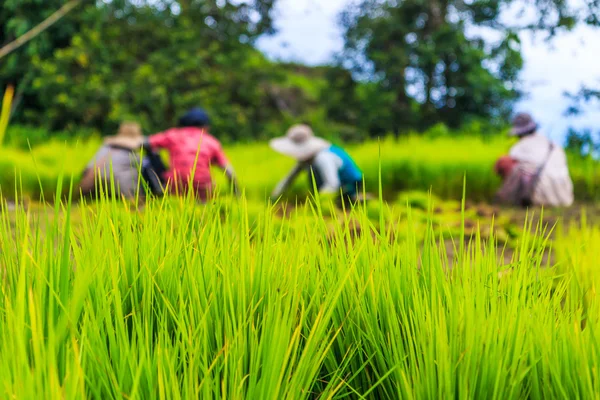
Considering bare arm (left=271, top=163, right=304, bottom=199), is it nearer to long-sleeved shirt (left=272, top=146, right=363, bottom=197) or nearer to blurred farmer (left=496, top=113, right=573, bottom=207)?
long-sleeved shirt (left=272, top=146, right=363, bottom=197)

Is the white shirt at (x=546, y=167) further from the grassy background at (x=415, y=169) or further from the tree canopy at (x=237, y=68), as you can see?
the tree canopy at (x=237, y=68)

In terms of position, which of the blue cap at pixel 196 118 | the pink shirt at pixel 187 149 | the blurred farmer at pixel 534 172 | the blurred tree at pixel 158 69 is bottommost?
the blurred farmer at pixel 534 172

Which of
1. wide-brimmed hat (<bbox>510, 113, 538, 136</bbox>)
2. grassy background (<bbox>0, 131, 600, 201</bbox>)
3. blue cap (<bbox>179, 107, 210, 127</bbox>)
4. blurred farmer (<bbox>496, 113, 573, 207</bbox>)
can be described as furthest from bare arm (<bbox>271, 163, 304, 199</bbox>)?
wide-brimmed hat (<bbox>510, 113, 538, 136</bbox>)

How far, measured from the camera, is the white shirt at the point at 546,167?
22.0ft

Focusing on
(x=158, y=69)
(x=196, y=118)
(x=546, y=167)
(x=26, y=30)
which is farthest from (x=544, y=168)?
(x=26, y=30)

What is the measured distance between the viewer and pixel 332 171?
5.87 metres

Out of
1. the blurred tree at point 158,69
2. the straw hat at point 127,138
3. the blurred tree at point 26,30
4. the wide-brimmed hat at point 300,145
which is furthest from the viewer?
the blurred tree at point 158,69

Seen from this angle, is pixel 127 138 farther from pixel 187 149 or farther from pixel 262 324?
pixel 262 324

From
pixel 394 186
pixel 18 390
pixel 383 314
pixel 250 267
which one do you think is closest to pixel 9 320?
pixel 18 390

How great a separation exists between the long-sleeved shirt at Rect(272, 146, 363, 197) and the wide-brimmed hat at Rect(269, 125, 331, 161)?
6 cm

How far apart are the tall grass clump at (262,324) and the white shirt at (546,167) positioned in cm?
545

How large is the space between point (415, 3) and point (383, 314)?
12665 millimetres

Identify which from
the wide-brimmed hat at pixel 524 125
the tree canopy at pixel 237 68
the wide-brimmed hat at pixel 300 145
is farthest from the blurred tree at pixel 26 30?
the wide-brimmed hat at pixel 524 125

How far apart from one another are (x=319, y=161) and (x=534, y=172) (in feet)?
8.29
